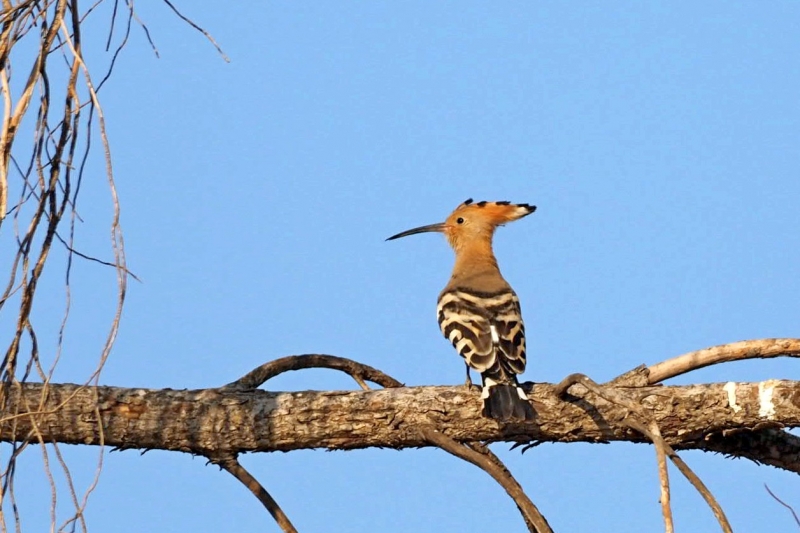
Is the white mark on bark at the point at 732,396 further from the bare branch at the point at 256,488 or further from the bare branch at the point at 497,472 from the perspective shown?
the bare branch at the point at 256,488

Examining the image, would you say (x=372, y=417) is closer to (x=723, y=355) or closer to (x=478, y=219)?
(x=723, y=355)

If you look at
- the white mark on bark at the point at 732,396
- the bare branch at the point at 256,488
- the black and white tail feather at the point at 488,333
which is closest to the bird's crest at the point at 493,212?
the black and white tail feather at the point at 488,333

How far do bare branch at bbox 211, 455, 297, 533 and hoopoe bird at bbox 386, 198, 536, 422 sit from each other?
68 cm

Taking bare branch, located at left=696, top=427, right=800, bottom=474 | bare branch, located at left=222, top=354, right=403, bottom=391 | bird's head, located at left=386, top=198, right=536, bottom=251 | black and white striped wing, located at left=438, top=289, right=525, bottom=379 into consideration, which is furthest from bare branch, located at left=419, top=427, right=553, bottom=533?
bird's head, located at left=386, top=198, right=536, bottom=251

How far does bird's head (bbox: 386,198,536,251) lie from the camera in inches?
208

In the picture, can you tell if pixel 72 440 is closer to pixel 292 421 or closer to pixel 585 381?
pixel 292 421

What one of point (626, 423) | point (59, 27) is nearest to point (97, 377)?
point (59, 27)

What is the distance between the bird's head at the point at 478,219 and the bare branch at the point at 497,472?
203cm

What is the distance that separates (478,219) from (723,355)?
6.62 ft

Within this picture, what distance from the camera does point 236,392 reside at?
11.1 feet

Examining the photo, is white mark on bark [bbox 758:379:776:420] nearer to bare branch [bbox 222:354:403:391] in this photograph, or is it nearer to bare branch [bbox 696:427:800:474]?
bare branch [bbox 696:427:800:474]

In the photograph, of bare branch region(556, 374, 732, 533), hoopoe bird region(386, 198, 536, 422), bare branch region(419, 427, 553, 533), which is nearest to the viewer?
bare branch region(556, 374, 732, 533)

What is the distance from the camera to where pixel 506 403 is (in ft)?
10.6

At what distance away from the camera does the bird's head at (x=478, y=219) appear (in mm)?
5293
